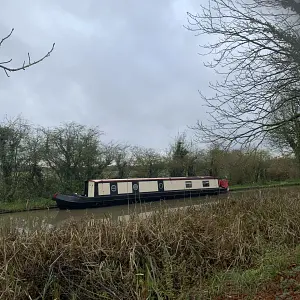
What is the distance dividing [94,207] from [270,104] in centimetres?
1248

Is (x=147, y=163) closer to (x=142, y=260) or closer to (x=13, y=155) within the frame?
(x=13, y=155)

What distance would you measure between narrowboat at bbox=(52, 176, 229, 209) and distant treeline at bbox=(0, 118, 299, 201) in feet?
6.84

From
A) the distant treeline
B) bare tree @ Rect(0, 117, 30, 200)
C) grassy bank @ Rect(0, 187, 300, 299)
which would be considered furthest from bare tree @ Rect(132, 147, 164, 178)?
grassy bank @ Rect(0, 187, 300, 299)

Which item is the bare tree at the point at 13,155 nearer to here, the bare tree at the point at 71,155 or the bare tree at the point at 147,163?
the bare tree at the point at 71,155

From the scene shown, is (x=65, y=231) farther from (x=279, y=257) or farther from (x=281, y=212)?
(x=281, y=212)

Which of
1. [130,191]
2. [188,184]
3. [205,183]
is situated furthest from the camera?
[205,183]

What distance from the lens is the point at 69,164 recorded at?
22.4 m

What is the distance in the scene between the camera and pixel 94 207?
17.9 metres

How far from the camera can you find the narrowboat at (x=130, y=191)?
703 inches

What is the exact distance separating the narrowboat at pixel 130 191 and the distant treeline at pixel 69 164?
2086 mm

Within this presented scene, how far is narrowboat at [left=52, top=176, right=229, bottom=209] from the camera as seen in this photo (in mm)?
17859

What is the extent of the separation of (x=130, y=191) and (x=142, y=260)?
47.4 feet

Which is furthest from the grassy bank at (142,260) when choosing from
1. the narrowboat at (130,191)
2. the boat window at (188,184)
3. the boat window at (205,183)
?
the boat window at (205,183)

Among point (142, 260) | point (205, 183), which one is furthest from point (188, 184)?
point (142, 260)
